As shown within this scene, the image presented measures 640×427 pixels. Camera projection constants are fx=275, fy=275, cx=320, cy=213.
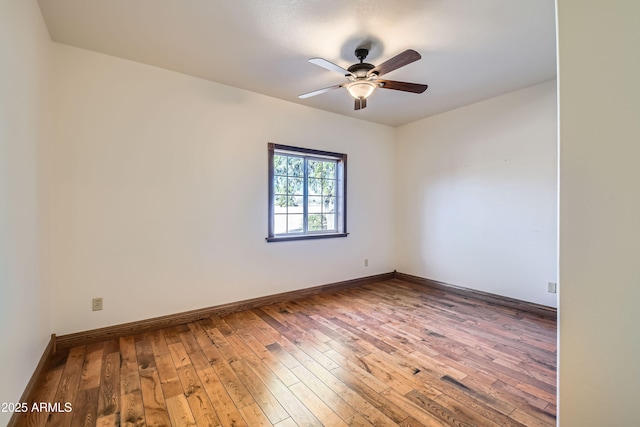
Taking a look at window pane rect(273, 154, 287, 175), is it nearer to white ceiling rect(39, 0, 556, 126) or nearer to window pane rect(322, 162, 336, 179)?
window pane rect(322, 162, 336, 179)

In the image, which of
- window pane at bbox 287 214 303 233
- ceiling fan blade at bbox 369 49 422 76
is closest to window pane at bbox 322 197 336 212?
window pane at bbox 287 214 303 233

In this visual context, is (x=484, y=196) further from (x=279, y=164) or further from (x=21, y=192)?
(x=21, y=192)

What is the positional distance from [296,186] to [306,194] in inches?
7.5

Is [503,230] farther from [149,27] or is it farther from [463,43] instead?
[149,27]

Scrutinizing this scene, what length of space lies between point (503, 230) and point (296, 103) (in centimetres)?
319

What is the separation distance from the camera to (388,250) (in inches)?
190

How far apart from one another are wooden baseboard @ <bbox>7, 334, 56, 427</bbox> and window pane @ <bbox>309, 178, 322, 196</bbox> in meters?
3.05

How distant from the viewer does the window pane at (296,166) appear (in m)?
3.83

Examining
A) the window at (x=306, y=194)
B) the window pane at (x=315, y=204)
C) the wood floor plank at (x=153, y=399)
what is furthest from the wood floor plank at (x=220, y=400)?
the window pane at (x=315, y=204)

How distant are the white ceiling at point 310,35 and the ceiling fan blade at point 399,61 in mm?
303

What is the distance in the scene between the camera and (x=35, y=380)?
6.14ft

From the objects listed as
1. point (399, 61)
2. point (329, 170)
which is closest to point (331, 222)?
point (329, 170)
